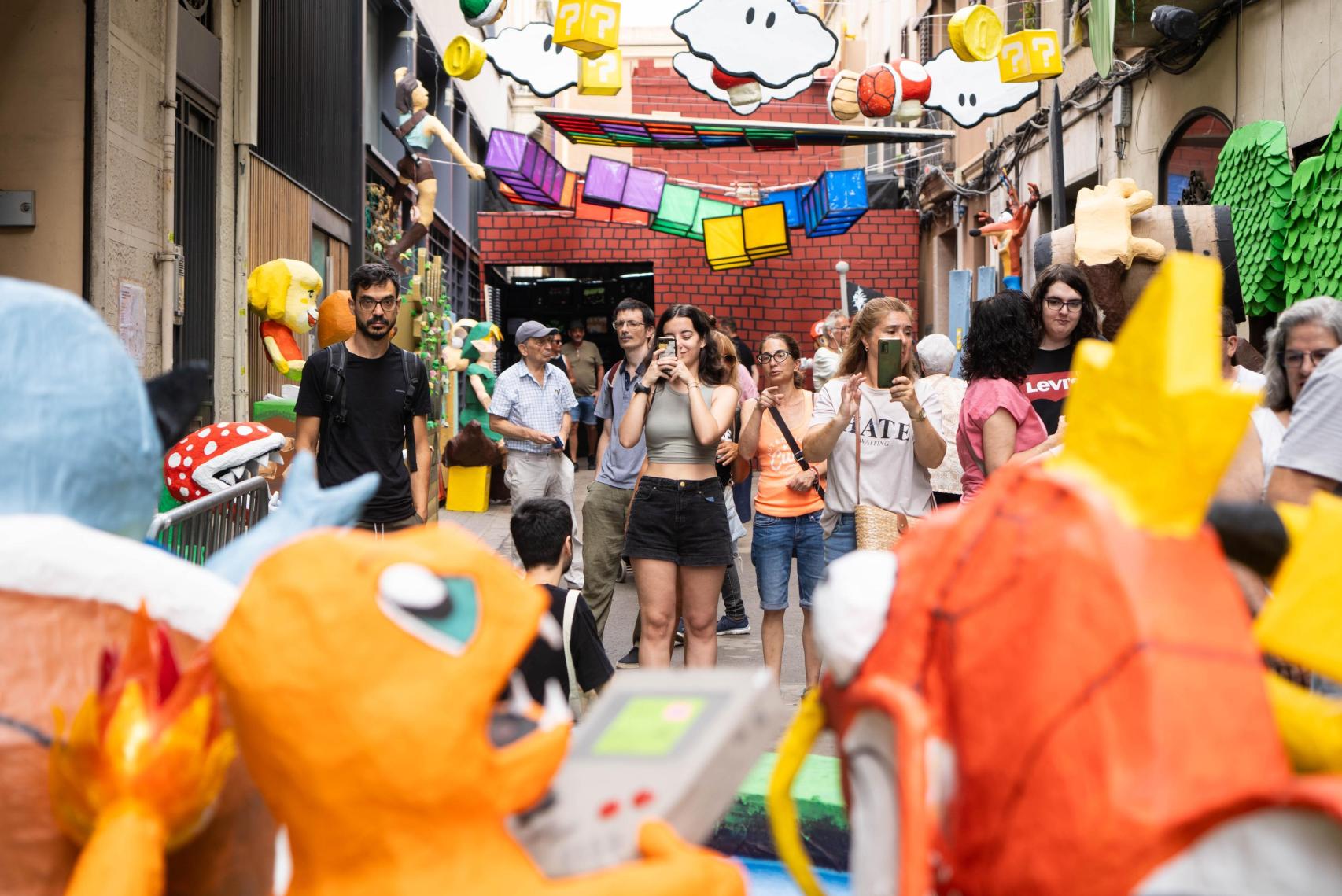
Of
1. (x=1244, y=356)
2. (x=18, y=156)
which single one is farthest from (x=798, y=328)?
(x=18, y=156)

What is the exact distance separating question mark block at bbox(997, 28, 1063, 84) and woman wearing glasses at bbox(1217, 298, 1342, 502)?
5.96 meters

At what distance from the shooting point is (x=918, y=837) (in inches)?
58.1

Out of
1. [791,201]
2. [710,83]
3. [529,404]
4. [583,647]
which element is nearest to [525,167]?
[791,201]

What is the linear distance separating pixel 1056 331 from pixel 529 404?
448 cm

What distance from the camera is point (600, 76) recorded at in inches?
381

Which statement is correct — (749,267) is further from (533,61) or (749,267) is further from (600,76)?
(600,76)

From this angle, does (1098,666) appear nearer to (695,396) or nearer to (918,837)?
(918,837)

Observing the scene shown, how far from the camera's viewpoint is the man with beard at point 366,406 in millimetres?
5098

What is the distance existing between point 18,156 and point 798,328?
15.3m

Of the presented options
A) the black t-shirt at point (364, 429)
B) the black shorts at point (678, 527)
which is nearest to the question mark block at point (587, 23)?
the black t-shirt at point (364, 429)

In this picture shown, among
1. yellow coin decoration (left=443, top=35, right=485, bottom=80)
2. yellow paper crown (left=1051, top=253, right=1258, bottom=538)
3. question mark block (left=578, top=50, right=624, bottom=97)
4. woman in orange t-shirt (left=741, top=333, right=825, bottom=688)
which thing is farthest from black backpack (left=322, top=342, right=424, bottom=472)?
question mark block (left=578, top=50, right=624, bottom=97)

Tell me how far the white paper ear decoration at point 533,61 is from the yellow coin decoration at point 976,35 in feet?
9.41

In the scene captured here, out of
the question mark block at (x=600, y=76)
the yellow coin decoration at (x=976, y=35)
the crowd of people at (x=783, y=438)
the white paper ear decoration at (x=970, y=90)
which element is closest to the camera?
the crowd of people at (x=783, y=438)

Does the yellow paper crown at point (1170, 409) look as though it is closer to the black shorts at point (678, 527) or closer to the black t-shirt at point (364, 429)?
the black shorts at point (678, 527)
